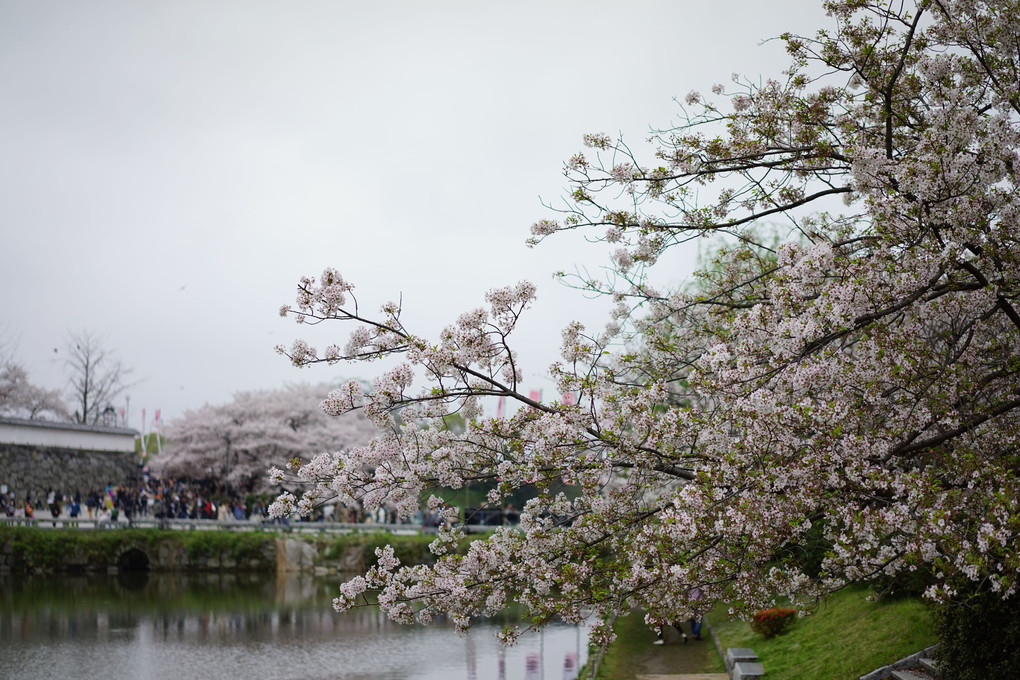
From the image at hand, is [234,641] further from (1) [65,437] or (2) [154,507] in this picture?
(1) [65,437]

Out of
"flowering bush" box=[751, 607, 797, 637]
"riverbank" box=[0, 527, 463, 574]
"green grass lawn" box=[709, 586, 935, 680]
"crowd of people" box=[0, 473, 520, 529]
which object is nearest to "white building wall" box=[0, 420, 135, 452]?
"crowd of people" box=[0, 473, 520, 529]

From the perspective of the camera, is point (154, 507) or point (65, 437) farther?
point (65, 437)

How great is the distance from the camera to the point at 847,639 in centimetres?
1091

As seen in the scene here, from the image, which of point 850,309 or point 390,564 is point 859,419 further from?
point 390,564

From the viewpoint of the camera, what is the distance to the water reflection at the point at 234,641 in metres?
14.9

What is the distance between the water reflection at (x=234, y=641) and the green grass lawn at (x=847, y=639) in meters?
3.85

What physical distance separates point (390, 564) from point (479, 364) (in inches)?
65.9

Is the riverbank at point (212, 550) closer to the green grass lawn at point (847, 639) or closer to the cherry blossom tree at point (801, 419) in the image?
the green grass lawn at point (847, 639)

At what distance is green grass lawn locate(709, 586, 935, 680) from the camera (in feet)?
30.9

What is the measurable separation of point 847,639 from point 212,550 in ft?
84.0

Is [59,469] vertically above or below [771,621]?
above

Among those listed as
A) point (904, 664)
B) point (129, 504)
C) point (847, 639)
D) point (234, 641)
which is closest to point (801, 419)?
point (904, 664)

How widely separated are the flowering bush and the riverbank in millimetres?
16832

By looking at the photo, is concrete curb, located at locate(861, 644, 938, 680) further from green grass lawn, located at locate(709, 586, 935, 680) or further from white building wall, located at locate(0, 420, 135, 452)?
white building wall, located at locate(0, 420, 135, 452)
